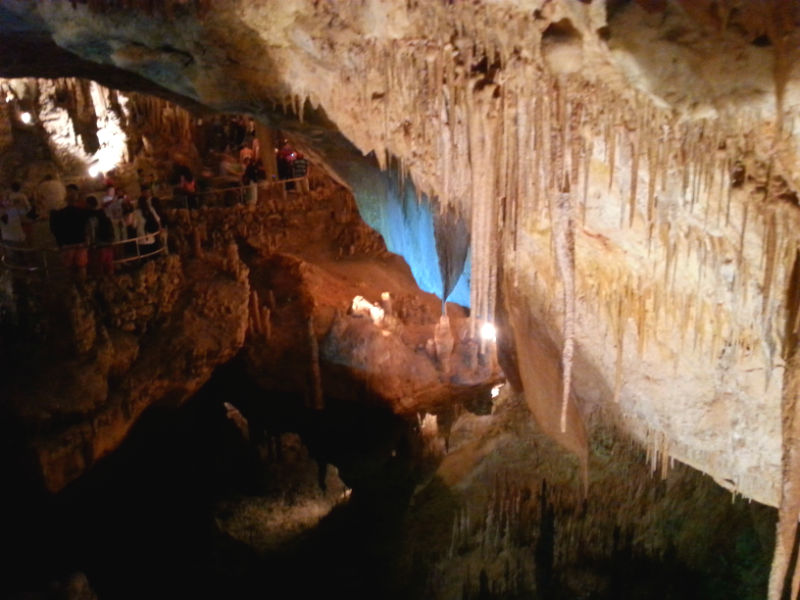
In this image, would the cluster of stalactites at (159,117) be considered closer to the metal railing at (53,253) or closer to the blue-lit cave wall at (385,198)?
the metal railing at (53,253)

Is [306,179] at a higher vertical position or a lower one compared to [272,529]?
higher

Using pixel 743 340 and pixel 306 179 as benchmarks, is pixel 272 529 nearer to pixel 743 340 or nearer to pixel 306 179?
pixel 743 340

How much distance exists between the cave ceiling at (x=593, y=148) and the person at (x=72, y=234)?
2021 mm

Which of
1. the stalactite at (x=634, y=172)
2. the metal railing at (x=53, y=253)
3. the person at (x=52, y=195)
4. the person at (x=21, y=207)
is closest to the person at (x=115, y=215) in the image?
the metal railing at (x=53, y=253)

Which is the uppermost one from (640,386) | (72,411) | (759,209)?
(759,209)

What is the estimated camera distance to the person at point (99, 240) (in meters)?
7.86

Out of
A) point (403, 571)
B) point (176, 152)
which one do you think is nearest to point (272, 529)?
point (403, 571)

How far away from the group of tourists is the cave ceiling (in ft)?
7.01

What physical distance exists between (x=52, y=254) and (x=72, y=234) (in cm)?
35

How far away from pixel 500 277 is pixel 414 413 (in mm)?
4881

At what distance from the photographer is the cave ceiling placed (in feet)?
10.1

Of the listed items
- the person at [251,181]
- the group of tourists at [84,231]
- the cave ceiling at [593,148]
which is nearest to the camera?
the cave ceiling at [593,148]

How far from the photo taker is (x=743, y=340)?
422 centimetres

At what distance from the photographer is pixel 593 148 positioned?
3812mm
